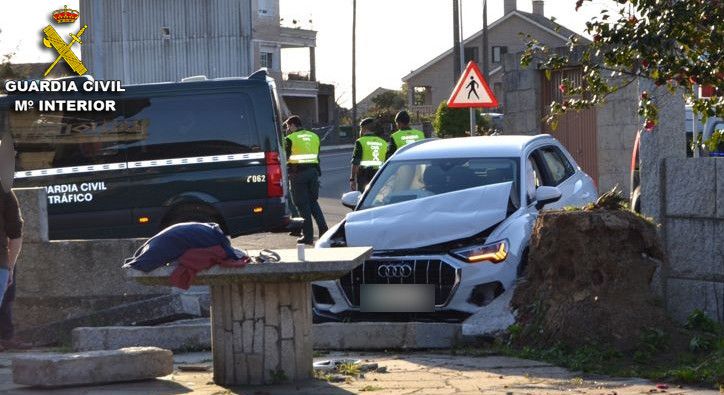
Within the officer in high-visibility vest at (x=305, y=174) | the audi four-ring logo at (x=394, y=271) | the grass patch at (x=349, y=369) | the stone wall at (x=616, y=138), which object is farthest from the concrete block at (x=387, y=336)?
the stone wall at (x=616, y=138)

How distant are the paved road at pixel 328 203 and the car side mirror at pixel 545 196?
7.77 meters

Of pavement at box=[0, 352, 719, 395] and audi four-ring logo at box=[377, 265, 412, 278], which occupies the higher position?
audi four-ring logo at box=[377, 265, 412, 278]

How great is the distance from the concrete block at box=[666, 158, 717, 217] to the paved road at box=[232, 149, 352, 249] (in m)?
9.58

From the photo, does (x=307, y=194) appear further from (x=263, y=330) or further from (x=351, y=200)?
(x=263, y=330)

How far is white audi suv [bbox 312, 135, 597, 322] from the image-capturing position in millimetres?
9906

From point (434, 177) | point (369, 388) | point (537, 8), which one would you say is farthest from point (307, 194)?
point (537, 8)

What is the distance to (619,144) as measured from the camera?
71.4 feet

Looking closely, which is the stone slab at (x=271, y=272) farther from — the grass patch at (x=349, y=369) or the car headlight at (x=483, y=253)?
the car headlight at (x=483, y=253)

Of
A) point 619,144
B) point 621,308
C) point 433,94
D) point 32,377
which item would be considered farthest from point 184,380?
point 433,94

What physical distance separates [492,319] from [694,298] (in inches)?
56.6

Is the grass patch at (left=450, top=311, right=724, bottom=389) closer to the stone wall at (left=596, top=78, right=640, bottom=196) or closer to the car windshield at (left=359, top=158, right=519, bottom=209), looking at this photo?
the car windshield at (left=359, top=158, right=519, bottom=209)

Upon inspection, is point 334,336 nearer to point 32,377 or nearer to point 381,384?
point 381,384

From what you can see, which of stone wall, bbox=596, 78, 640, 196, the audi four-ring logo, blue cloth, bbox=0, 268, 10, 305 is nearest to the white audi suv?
the audi four-ring logo

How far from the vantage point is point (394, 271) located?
994 cm
